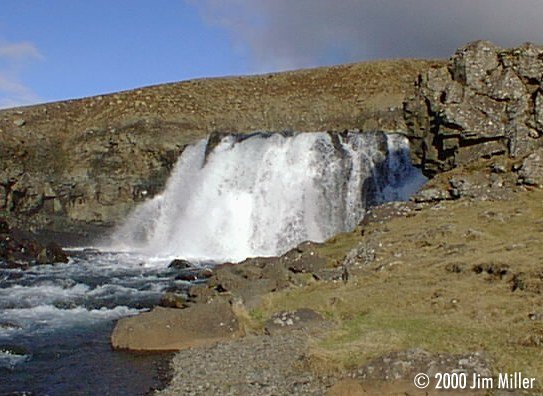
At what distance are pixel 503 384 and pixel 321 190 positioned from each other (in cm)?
2651

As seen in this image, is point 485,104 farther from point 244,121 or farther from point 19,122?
point 19,122

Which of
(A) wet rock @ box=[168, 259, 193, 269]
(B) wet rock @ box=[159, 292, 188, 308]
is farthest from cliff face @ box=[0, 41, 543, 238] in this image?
(B) wet rock @ box=[159, 292, 188, 308]

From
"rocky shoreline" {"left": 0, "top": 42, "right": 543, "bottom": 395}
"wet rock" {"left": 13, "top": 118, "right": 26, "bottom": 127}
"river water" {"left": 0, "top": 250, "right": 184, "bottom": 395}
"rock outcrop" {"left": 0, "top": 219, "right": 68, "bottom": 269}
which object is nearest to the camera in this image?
"rocky shoreline" {"left": 0, "top": 42, "right": 543, "bottom": 395}

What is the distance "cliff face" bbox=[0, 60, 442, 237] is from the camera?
4400cm

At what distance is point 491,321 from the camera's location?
13023 millimetres

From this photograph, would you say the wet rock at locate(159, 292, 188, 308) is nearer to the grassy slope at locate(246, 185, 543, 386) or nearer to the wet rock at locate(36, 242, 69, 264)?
the grassy slope at locate(246, 185, 543, 386)

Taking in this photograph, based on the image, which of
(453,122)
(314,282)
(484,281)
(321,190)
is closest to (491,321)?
(484,281)

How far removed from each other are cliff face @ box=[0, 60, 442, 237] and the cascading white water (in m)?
4.53

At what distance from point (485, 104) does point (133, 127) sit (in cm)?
2786

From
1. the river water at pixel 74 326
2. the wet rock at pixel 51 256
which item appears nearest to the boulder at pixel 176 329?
the river water at pixel 74 326

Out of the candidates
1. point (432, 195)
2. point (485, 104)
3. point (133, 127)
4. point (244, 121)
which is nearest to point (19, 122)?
point (133, 127)

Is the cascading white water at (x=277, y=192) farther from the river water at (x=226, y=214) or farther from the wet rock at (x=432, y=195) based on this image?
the wet rock at (x=432, y=195)

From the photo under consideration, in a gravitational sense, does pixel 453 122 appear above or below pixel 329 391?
above

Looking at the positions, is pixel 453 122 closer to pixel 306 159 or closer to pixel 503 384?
pixel 306 159
